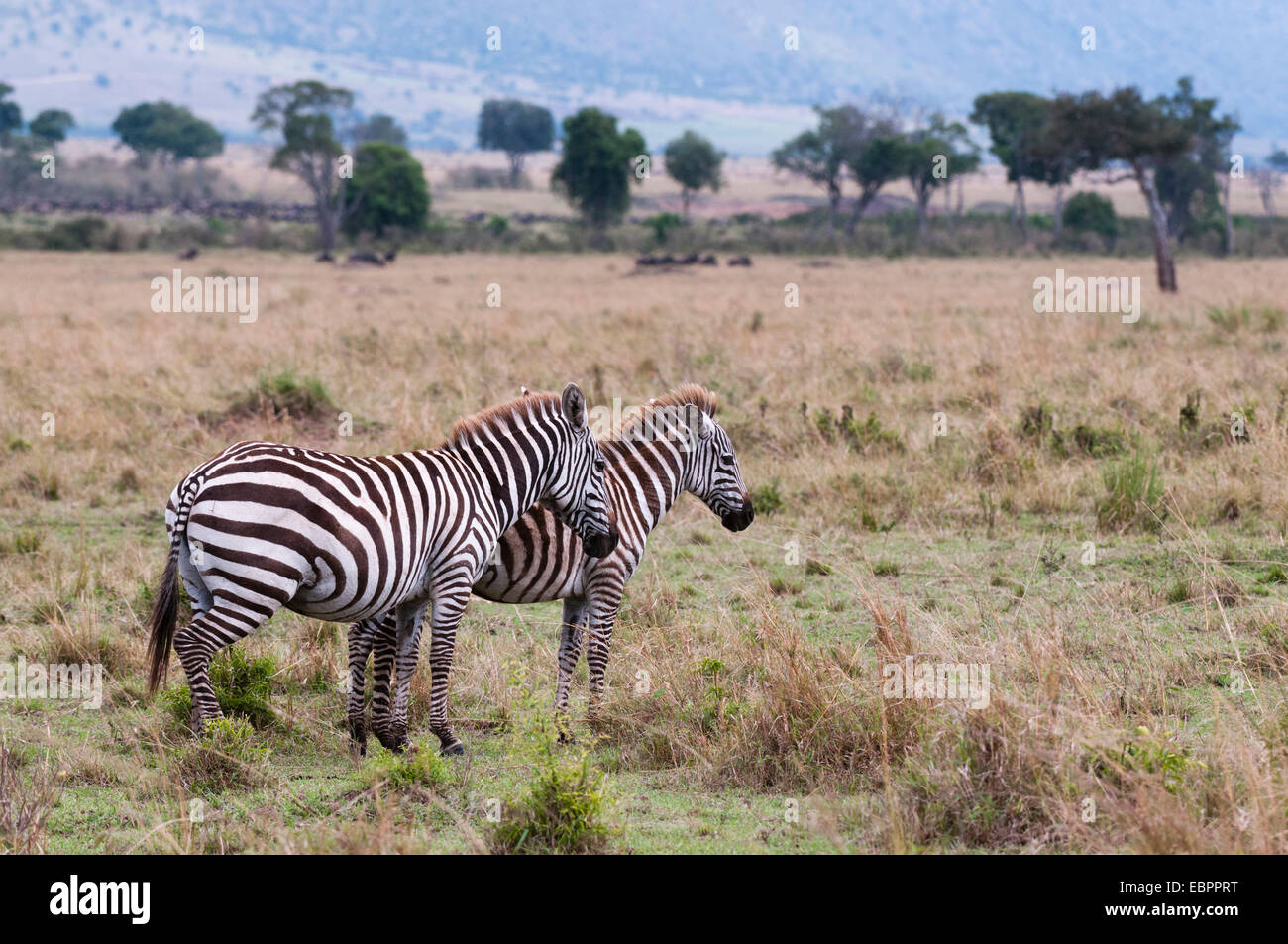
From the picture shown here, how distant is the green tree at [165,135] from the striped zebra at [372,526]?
340 ft

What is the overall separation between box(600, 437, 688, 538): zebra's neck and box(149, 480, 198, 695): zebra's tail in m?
2.06

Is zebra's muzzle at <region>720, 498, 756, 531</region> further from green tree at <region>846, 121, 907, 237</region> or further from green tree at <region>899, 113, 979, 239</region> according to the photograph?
green tree at <region>846, 121, 907, 237</region>

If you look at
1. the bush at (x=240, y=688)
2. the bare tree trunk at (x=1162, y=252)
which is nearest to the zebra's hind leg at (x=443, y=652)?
the bush at (x=240, y=688)

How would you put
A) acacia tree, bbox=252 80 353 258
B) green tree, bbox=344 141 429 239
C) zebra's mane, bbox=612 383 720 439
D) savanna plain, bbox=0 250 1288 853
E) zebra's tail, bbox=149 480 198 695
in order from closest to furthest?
savanna plain, bbox=0 250 1288 853 < zebra's tail, bbox=149 480 198 695 < zebra's mane, bbox=612 383 720 439 < acacia tree, bbox=252 80 353 258 < green tree, bbox=344 141 429 239

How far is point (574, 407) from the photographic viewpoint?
18.9 ft

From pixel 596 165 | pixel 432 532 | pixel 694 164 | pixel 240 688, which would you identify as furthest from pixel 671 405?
pixel 694 164

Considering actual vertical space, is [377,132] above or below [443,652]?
above

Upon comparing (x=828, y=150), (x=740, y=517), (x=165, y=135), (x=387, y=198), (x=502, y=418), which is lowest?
(x=740, y=517)

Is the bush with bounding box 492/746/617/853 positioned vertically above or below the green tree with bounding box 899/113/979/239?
below

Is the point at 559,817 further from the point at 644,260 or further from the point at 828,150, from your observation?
the point at 828,150

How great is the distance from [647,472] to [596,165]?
58295 millimetres

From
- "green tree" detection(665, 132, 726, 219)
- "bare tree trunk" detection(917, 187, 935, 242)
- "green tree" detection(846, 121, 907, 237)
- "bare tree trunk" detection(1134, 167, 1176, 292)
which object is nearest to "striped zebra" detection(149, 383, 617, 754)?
"bare tree trunk" detection(1134, 167, 1176, 292)

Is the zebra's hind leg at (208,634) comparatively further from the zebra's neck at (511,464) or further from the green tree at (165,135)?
the green tree at (165,135)

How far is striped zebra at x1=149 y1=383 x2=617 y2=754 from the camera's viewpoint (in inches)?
193
